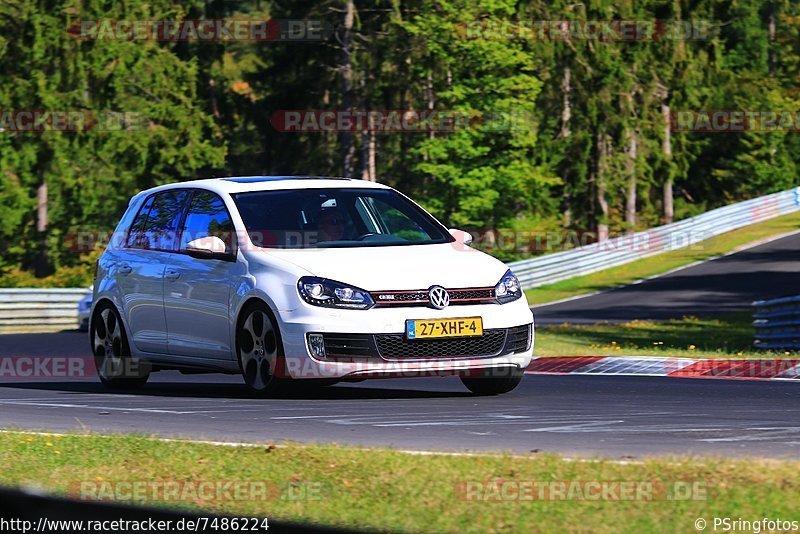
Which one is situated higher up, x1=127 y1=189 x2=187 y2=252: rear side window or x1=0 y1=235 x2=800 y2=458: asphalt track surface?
x1=127 y1=189 x2=187 y2=252: rear side window

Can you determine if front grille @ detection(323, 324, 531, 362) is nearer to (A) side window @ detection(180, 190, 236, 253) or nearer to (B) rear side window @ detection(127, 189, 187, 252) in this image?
(A) side window @ detection(180, 190, 236, 253)

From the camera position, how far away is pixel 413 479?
6.27m

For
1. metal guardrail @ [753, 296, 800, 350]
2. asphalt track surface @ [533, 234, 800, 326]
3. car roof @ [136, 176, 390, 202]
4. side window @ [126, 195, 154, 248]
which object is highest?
car roof @ [136, 176, 390, 202]

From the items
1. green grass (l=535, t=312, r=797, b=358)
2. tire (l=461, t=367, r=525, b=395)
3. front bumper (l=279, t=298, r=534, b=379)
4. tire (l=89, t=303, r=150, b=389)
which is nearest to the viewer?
front bumper (l=279, t=298, r=534, b=379)

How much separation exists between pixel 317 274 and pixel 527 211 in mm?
50846

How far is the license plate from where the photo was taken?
10148mm

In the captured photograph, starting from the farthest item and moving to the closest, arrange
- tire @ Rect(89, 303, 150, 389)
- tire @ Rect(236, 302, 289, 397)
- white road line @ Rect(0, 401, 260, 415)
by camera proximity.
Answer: tire @ Rect(89, 303, 150, 389) < tire @ Rect(236, 302, 289, 397) < white road line @ Rect(0, 401, 260, 415)

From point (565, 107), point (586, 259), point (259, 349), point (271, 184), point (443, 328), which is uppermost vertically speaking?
point (271, 184)

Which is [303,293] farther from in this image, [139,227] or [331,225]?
[139,227]

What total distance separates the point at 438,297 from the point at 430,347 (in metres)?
0.36

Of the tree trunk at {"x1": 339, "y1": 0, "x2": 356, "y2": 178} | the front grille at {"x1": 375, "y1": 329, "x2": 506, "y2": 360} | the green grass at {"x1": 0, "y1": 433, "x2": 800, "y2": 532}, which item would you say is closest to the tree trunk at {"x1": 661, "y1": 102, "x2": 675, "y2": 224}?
the tree trunk at {"x1": 339, "y1": 0, "x2": 356, "y2": 178}

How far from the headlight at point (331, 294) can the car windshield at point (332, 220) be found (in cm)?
73

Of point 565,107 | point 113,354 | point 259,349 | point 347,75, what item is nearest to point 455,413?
point 259,349

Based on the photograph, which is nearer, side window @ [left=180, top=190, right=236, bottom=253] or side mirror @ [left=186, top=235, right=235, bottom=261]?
side mirror @ [left=186, top=235, right=235, bottom=261]
